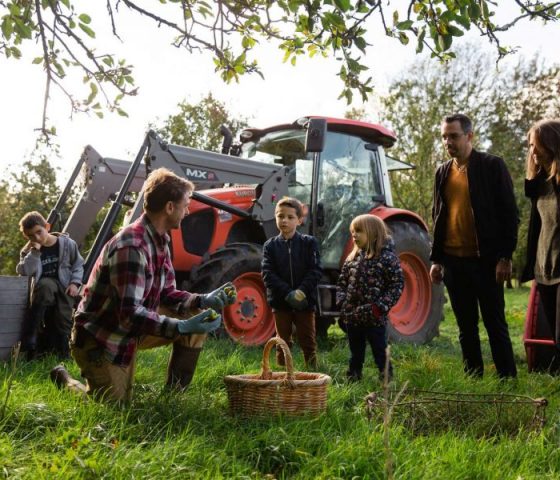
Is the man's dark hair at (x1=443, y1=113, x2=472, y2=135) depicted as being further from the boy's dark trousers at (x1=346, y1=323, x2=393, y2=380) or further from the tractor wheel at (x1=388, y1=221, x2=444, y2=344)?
the tractor wheel at (x1=388, y1=221, x2=444, y2=344)

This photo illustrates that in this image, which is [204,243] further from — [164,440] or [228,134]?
[164,440]

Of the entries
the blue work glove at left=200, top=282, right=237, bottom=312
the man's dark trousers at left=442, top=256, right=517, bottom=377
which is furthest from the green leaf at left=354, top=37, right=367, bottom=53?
the man's dark trousers at left=442, top=256, right=517, bottom=377

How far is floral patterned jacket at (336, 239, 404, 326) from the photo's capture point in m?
4.90

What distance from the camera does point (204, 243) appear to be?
703 cm

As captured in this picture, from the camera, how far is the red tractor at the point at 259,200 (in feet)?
21.6

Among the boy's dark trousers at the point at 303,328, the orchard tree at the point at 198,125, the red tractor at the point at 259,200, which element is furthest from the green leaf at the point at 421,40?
the orchard tree at the point at 198,125

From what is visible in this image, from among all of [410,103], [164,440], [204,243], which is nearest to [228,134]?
[204,243]

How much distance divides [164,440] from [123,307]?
27.3 inches

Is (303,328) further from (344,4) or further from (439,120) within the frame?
(439,120)

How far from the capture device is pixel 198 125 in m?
21.9

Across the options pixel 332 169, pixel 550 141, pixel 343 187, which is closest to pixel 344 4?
pixel 550 141

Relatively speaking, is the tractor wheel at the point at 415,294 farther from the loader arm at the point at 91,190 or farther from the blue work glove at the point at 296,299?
the loader arm at the point at 91,190

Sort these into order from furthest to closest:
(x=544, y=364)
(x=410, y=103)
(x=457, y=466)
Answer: (x=410, y=103) → (x=544, y=364) → (x=457, y=466)

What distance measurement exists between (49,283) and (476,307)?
330 centimetres
